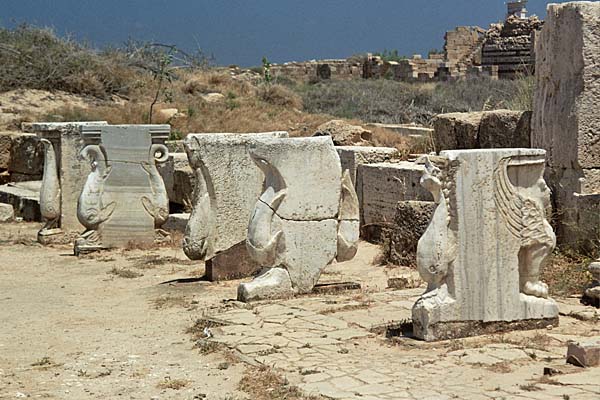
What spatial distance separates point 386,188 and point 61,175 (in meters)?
4.58

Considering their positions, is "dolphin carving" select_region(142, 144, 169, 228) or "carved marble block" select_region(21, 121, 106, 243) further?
"carved marble block" select_region(21, 121, 106, 243)

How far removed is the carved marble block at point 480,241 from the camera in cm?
695

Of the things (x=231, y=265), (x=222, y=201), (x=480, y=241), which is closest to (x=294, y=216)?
(x=222, y=201)

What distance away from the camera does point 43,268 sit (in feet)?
37.8

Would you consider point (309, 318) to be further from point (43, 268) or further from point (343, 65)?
point (343, 65)

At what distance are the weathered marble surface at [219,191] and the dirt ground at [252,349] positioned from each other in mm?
439

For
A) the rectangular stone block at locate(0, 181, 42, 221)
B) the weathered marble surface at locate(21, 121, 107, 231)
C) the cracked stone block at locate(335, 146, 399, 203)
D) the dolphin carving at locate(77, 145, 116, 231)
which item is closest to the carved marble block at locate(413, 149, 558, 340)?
the cracked stone block at locate(335, 146, 399, 203)

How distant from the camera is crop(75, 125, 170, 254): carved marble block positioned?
40.5 ft

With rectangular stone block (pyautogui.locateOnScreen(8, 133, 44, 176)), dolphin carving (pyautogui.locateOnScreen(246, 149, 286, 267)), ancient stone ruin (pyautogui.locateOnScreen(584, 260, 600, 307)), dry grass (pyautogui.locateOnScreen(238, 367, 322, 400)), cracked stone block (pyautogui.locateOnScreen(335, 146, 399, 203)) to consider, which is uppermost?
rectangular stone block (pyautogui.locateOnScreen(8, 133, 44, 176))

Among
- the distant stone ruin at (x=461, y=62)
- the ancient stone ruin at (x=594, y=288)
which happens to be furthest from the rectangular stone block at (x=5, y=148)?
the distant stone ruin at (x=461, y=62)

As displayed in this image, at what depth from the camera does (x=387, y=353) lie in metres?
6.79

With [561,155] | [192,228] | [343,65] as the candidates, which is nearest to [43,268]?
[192,228]

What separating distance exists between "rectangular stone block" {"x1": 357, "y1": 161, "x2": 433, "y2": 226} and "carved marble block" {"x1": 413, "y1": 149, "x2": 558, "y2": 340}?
4201mm

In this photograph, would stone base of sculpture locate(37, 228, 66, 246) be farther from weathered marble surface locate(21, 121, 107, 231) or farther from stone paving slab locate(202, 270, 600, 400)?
stone paving slab locate(202, 270, 600, 400)
